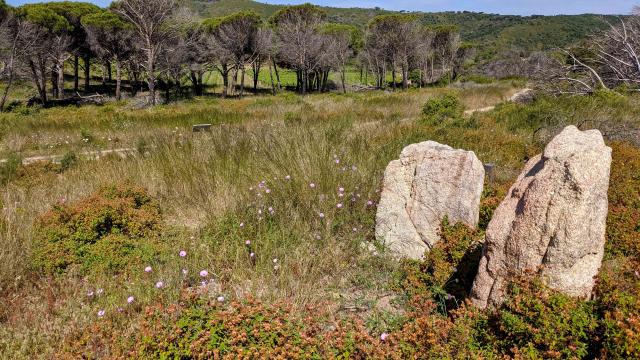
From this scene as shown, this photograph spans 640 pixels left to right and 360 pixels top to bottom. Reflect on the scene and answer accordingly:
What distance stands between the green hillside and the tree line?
1854 inches

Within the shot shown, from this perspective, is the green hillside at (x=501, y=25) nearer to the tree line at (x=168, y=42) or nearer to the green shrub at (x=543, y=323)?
the tree line at (x=168, y=42)

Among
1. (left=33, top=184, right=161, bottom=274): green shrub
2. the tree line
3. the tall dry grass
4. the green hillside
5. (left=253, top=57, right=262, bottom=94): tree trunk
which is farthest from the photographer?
the green hillside

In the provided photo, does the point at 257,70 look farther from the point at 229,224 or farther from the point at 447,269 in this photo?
the point at 447,269

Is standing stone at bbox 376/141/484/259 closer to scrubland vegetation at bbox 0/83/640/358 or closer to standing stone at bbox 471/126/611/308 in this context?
scrubland vegetation at bbox 0/83/640/358

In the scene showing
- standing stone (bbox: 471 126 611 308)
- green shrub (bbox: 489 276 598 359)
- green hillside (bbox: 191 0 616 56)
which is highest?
green hillside (bbox: 191 0 616 56)

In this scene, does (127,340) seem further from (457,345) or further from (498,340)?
(498,340)

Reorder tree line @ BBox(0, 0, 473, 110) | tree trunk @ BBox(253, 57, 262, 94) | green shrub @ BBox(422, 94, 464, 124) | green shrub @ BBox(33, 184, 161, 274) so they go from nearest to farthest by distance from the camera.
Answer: green shrub @ BBox(33, 184, 161, 274), green shrub @ BBox(422, 94, 464, 124), tree line @ BBox(0, 0, 473, 110), tree trunk @ BBox(253, 57, 262, 94)

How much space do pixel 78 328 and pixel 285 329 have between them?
4.97 feet

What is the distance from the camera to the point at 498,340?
2.01 meters

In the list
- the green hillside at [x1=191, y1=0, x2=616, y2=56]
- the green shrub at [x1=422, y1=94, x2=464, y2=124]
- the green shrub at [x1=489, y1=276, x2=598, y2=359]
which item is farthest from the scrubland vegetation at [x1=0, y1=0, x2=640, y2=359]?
the green hillside at [x1=191, y1=0, x2=616, y2=56]

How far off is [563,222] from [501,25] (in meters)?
151

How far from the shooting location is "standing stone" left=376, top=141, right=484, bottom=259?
3414 millimetres

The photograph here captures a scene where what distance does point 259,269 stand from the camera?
3.14m

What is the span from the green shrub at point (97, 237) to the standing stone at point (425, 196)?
7.32 ft
